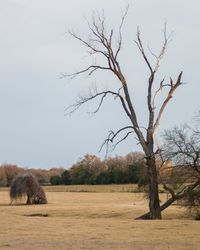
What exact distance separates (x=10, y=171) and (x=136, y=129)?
12883cm

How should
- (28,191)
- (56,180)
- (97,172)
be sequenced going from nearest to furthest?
(28,191) → (97,172) → (56,180)

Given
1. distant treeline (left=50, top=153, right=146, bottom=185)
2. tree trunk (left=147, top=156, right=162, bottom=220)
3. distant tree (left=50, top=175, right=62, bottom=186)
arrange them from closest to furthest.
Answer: tree trunk (left=147, top=156, right=162, bottom=220)
distant treeline (left=50, top=153, right=146, bottom=185)
distant tree (left=50, top=175, right=62, bottom=186)

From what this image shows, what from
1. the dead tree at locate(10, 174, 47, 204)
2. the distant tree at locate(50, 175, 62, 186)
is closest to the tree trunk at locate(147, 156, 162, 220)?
the dead tree at locate(10, 174, 47, 204)

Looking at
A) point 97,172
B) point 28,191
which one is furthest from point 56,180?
point 28,191

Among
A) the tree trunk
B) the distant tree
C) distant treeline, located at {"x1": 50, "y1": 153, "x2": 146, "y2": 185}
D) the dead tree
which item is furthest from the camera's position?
the distant tree

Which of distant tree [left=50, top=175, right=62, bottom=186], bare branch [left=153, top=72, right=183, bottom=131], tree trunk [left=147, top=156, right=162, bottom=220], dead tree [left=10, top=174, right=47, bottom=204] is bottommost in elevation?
tree trunk [left=147, top=156, right=162, bottom=220]

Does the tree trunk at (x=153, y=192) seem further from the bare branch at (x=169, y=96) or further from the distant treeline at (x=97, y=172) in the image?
the distant treeline at (x=97, y=172)

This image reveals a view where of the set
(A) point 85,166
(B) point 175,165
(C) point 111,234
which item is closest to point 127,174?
(A) point 85,166

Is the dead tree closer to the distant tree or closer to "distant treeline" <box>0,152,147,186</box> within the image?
"distant treeline" <box>0,152,147,186</box>

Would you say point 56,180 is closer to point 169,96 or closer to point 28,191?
point 28,191

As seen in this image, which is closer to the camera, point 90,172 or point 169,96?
point 169,96

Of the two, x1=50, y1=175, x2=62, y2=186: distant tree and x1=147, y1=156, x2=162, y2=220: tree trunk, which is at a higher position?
x1=50, y1=175, x2=62, y2=186: distant tree

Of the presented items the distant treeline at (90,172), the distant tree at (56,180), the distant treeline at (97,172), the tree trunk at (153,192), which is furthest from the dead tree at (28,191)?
the distant tree at (56,180)

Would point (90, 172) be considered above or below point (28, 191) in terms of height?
above
